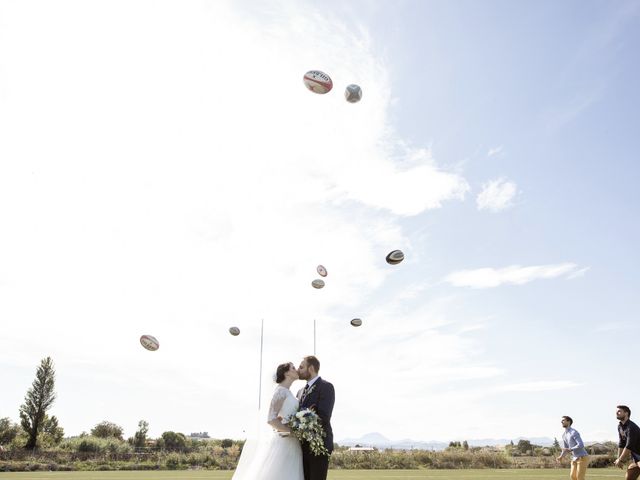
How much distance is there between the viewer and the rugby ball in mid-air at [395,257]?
53.9ft

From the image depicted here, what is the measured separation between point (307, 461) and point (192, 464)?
33944mm

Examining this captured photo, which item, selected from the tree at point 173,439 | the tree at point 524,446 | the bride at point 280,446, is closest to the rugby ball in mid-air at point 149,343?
the bride at point 280,446

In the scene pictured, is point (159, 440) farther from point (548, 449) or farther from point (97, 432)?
point (548, 449)

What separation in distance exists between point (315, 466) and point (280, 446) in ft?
2.12

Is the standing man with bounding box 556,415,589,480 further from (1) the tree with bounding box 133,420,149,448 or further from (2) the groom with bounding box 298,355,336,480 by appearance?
(1) the tree with bounding box 133,420,149,448

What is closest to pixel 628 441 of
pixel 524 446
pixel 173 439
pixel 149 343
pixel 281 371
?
pixel 281 371

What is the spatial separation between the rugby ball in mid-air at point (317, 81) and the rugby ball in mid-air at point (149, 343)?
30.0 feet

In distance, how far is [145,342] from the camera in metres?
15.9

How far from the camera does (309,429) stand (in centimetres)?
779

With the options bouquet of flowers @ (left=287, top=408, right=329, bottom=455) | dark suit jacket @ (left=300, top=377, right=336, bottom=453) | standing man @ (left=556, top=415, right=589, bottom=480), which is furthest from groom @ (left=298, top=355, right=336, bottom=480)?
standing man @ (left=556, top=415, right=589, bottom=480)

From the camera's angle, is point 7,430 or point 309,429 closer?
point 309,429

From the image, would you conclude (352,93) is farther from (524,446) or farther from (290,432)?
(524,446)

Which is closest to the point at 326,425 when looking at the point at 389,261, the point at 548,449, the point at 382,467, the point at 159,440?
the point at 389,261

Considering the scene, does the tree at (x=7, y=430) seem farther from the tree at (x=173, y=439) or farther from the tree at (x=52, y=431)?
the tree at (x=173, y=439)
